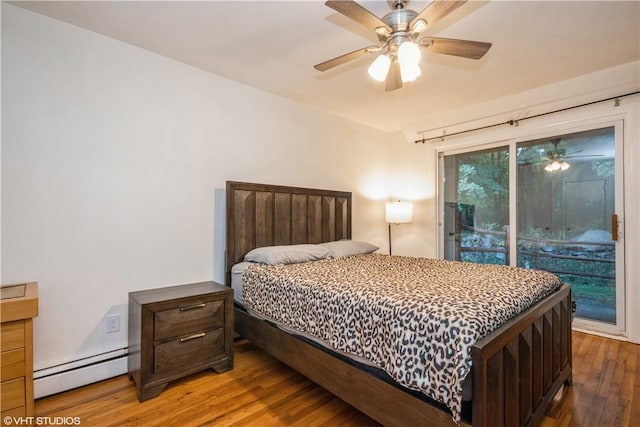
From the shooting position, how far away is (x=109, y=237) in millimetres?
2195

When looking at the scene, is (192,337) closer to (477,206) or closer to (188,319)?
(188,319)

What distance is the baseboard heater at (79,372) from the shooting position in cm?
192

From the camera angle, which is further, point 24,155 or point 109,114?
point 109,114

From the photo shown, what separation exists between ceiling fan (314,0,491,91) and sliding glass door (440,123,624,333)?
2.10 m

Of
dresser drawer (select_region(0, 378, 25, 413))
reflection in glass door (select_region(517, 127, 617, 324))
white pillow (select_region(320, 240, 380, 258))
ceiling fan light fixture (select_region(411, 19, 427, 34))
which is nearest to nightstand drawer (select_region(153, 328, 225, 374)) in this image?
dresser drawer (select_region(0, 378, 25, 413))

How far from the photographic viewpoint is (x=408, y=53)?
1.66 metres

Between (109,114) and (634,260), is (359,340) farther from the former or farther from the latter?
(634,260)

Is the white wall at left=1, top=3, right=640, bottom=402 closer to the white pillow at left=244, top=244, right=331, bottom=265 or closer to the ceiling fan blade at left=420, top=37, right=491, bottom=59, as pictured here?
the white pillow at left=244, top=244, right=331, bottom=265

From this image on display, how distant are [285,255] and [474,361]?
1.71 m

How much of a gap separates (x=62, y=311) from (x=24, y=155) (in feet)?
3.38

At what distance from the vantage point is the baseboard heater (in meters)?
1.92

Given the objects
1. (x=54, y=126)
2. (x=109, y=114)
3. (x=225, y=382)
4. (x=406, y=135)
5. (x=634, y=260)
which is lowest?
(x=225, y=382)

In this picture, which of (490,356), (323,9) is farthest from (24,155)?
(490,356)

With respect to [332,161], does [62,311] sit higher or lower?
lower
